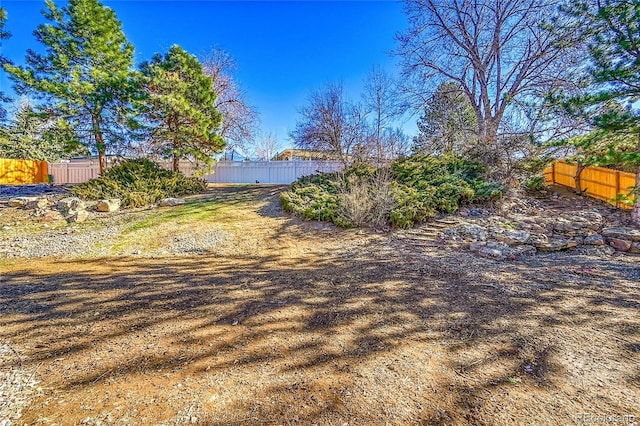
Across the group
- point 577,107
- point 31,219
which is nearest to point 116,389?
point 577,107

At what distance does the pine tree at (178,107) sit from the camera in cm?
978

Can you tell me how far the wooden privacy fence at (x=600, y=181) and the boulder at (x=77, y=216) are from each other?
12554 millimetres

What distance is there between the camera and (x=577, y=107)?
525 cm

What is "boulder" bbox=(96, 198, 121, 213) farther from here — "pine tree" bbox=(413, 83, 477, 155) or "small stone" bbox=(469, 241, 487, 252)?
"pine tree" bbox=(413, 83, 477, 155)

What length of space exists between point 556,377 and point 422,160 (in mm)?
8304

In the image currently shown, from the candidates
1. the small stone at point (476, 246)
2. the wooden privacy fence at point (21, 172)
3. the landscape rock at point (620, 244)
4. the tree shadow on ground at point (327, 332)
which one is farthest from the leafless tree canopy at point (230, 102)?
the landscape rock at point (620, 244)

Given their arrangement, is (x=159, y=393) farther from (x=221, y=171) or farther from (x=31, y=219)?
(x=221, y=171)

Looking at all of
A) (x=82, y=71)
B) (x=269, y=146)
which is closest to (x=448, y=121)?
(x=82, y=71)

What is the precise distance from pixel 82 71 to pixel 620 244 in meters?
15.7

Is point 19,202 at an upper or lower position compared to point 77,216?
upper

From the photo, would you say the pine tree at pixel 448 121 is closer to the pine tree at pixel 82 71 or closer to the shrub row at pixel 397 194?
the shrub row at pixel 397 194

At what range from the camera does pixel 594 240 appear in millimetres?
5172

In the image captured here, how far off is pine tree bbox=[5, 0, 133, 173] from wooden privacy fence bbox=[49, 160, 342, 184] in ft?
17.3

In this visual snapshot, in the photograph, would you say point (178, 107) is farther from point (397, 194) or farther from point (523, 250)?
point (523, 250)
